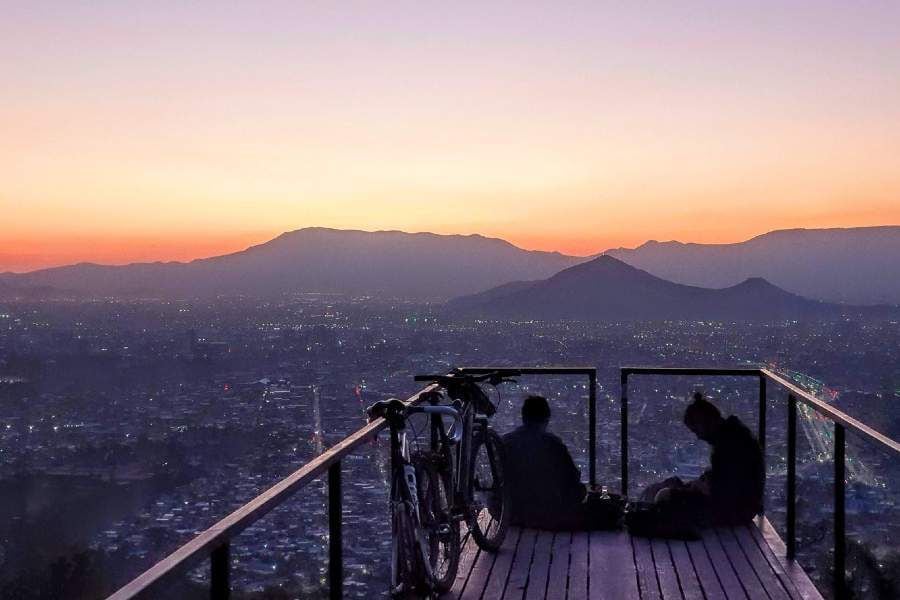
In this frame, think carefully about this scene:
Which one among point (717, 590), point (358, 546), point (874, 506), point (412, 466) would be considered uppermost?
point (412, 466)

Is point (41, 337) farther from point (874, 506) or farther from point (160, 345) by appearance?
point (874, 506)

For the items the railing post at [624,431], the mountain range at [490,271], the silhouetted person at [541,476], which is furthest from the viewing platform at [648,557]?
the mountain range at [490,271]

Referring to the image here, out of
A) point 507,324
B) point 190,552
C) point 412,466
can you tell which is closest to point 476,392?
point 412,466

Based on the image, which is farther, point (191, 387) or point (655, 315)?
point (655, 315)

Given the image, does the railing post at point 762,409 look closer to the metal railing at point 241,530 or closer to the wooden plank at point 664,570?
the wooden plank at point 664,570

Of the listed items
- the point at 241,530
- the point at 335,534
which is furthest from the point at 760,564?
the point at 241,530

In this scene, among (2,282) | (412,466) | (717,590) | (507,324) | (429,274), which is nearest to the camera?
(412,466)

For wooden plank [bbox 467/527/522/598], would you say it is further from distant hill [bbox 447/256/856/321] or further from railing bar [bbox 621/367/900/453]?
distant hill [bbox 447/256/856/321]
